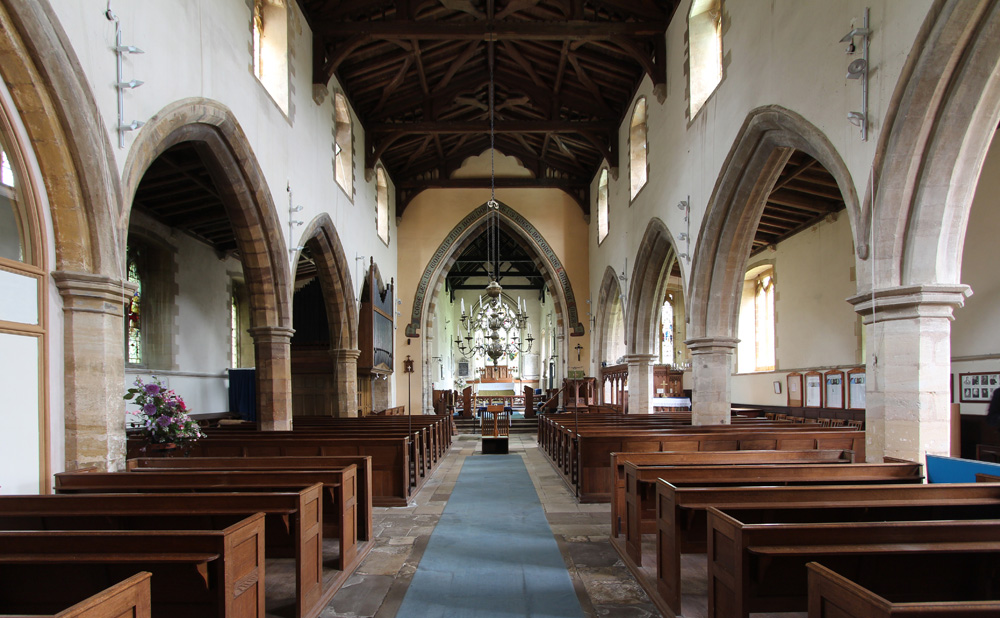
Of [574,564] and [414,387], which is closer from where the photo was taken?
[574,564]

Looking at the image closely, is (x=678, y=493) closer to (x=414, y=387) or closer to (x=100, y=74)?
(x=100, y=74)


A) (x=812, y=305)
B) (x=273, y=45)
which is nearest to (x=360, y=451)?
(x=273, y=45)

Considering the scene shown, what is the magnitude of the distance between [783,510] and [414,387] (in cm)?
1479

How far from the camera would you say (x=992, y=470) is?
11.7 feet

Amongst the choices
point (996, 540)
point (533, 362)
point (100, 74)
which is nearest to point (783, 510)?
point (996, 540)

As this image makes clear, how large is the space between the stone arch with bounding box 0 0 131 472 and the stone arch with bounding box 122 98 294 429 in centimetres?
162

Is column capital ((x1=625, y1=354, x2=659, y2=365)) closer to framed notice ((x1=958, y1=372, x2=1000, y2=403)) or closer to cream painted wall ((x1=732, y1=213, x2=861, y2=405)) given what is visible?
cream painted wall ((x1=732, y1=213, x2=861, y2=405))

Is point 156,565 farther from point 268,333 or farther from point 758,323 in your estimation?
point 758,323

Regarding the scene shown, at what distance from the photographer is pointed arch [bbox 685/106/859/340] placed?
619cm

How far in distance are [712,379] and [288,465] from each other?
572 cm

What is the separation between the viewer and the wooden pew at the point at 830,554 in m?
2.35

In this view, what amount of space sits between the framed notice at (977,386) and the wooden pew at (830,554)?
528 centimetres

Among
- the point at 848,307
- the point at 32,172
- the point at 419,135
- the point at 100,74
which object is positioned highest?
the point at 419,135

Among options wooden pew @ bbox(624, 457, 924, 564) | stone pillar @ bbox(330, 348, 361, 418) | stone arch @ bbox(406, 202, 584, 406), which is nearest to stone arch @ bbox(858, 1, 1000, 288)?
wooden pew @ bbox(624, 457, 924, 564)
